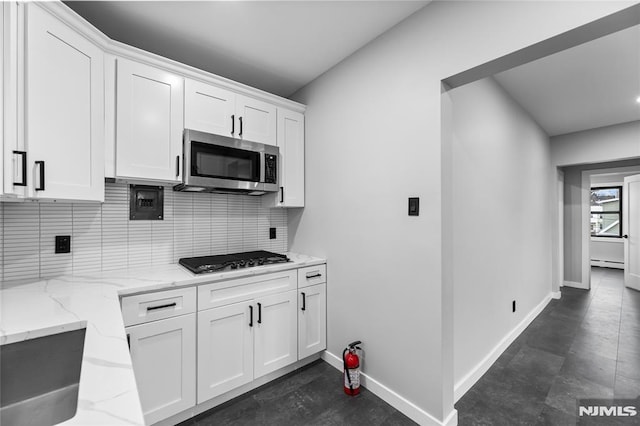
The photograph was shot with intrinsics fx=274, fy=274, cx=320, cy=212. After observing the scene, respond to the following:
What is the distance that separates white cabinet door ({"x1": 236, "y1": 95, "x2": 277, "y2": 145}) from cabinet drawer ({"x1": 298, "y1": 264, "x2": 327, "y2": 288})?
1.13 metres

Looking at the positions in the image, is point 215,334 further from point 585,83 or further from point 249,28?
point 585,83

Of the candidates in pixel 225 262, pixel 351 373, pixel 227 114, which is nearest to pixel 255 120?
pixel 227 114

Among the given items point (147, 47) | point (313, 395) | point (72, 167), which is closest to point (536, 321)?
point (313, 395)

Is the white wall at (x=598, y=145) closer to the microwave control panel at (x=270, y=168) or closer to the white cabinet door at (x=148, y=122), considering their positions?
the microwave control panel at (x=270, y=168)

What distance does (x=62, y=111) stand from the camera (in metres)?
1.39

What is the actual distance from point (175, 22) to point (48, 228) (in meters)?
1.52

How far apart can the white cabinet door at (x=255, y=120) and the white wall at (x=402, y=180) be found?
456 millimetres

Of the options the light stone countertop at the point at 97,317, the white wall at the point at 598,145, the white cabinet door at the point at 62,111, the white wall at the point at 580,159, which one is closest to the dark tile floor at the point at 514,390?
the light stone countertop at the point at 97,317

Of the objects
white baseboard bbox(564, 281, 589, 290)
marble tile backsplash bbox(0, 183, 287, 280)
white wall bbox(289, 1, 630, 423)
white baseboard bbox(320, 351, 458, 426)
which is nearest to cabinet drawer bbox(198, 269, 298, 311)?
white wall bbox(289, 1, 630, 423)

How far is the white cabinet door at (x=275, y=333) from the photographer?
1979mm

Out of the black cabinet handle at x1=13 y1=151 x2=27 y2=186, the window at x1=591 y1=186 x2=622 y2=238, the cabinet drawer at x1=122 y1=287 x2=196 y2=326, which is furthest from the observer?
the window at x1=591 y1=186 x2=622 y2=238

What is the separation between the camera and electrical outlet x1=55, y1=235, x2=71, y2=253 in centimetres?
172

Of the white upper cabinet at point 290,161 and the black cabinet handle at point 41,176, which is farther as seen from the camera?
the white upper cabinet at point 290,161

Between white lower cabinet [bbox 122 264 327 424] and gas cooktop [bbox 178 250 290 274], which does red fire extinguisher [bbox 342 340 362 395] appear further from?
gas cooktop [bbox 178 250 290 274]
